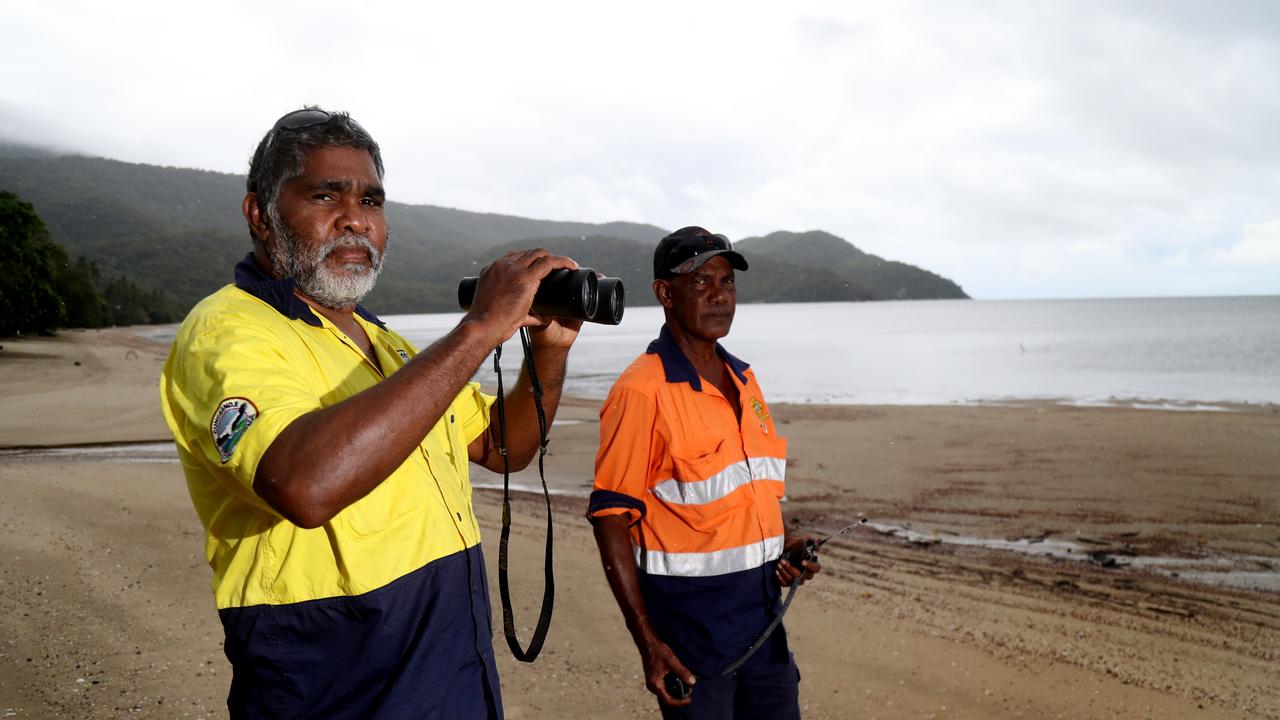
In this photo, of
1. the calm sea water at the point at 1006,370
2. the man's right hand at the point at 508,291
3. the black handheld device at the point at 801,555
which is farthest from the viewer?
the calm sea water at the point at 1006,370

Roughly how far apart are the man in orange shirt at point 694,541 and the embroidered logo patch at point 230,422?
4.18ft

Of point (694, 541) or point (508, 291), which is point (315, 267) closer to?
point (508, 291)

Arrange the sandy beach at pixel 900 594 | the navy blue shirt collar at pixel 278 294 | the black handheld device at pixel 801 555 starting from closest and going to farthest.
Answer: the navy blue shirt collar at pixel 278 294
the black handheld device at pixel 801 555
the sandy beach at pixel 900 594

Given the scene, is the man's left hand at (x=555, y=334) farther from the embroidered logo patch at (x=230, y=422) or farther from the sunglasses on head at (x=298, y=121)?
the embroidered logo patch at (x=230, y=422)

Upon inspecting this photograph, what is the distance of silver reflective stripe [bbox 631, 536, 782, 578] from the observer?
234 cm

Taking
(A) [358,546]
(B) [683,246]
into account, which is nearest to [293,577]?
(A) [358,546]

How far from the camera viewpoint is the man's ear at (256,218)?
161 cm

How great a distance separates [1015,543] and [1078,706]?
13.4 ft

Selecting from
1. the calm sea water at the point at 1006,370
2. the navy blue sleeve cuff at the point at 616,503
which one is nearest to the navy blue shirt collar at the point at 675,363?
the navy blue sleeve cuff at the point at 616,503

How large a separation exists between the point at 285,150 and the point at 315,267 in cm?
24

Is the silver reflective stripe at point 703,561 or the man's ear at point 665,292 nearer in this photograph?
the silver reflective stripe at point 703,561

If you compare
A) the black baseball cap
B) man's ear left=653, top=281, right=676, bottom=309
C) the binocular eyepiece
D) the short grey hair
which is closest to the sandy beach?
man's ear left=653, top=281, right=676, bottom=309

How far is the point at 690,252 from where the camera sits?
108 inches

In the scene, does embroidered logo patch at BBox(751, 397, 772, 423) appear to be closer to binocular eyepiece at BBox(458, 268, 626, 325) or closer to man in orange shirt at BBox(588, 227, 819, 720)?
man in orange shirt at BBox(588, 227, 819, 720)
